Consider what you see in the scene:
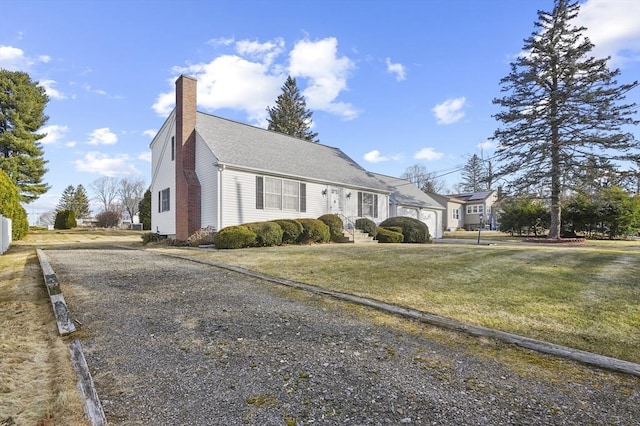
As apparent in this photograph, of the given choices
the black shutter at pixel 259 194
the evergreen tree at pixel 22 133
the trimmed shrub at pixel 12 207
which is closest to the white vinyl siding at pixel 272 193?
the black shutter at pixel 259 194

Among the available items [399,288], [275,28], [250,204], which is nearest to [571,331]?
[399,288]

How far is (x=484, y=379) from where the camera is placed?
8.58 feet

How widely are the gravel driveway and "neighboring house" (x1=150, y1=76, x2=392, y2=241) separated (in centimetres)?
1055

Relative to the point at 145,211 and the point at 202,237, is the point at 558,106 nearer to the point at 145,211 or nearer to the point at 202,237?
the point at 202,237

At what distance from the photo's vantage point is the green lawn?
3.81 m

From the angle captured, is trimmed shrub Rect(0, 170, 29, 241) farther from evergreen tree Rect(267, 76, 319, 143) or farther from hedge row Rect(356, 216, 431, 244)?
evergreen tree Rect(267, 76, 319, 143)

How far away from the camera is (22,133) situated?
28469mm

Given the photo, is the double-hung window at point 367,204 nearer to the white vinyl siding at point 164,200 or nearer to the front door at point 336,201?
the front door at point 336,201

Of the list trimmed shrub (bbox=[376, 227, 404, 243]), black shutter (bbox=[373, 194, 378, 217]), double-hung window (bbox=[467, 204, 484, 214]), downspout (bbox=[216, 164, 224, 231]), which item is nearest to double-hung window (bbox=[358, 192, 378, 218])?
black shutter (bbox=[373, 194, 378, 217])

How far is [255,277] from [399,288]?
277cm

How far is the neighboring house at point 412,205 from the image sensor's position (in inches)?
939

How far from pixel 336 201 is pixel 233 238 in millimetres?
7987

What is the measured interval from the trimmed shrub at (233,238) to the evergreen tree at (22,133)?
26.8 meters

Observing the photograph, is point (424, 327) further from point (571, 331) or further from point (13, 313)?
point (13, 313)
